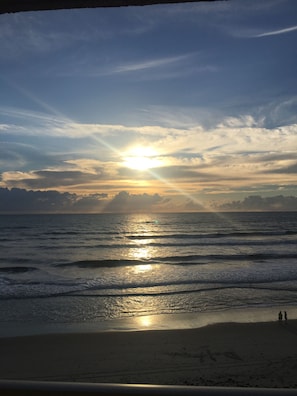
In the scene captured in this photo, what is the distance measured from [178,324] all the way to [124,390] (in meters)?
8.60

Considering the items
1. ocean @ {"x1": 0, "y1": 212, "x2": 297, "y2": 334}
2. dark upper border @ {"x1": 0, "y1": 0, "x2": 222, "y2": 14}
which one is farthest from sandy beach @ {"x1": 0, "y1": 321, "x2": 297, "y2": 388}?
dark upper border @ {"x1": 0, "y1": 0, "x2": 222, "y2": 14}

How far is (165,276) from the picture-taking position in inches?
664

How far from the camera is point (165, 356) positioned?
6.75 metres

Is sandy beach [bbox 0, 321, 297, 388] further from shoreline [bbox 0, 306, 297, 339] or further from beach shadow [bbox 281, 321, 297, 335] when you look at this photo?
shoreline [bbox 0, 306, 297, 339]

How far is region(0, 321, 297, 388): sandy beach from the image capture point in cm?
580

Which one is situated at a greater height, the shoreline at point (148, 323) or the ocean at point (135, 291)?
the shoreline at point (148, 323)

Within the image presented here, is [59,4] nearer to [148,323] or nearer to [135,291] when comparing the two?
[148,323]

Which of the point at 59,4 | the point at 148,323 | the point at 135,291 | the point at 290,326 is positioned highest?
the point at 59,4

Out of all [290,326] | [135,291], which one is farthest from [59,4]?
[135,291]

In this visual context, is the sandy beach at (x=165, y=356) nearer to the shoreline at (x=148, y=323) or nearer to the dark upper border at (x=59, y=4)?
the shoreline at (x=148, y=323)

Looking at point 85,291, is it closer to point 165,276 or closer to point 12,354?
point 165,276

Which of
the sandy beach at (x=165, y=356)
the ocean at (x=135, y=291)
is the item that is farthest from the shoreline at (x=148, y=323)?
the sandy beach at (x=165, y=356)

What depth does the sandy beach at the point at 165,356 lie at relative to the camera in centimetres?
580

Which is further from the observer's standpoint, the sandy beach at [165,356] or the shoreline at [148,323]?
the shoreline at [148,323]
